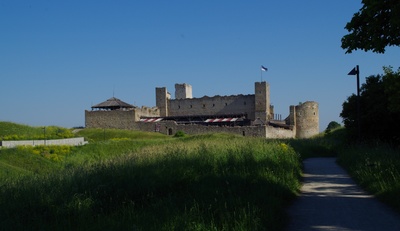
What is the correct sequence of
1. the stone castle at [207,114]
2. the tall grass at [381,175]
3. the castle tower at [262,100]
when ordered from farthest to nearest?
the castle tower at [262,100]
the stone castle at [207,114]
the tall grass at [381,175]

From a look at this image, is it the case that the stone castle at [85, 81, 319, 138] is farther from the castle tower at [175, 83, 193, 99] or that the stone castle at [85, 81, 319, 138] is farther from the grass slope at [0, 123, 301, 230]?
the grass slope at [0, 123, 301, 230]

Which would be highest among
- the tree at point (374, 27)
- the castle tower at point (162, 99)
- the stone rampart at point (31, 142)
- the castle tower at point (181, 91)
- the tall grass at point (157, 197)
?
the castle tower at point (181, 91)

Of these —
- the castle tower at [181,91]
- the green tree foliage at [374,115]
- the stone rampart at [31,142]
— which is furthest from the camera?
the castle tower at [181,91]

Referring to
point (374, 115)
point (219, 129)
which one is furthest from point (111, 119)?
point (374, 115)

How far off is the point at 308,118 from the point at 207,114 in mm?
15398

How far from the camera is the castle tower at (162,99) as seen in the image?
7312 centimetres

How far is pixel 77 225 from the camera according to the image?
739cm

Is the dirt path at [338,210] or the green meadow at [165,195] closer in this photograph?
the green meadow at [165,195]

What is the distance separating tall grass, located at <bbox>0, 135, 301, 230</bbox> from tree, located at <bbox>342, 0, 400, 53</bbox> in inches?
150

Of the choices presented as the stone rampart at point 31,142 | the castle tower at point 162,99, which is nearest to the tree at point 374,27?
the stone rampart at point 31,142

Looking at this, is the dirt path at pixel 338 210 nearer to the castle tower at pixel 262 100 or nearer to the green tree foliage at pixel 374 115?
the green tree foliage at pixel 374 115

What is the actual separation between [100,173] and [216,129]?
4713cm

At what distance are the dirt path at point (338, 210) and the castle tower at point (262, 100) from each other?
53997 millimetres

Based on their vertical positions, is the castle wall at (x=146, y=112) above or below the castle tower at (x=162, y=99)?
below
